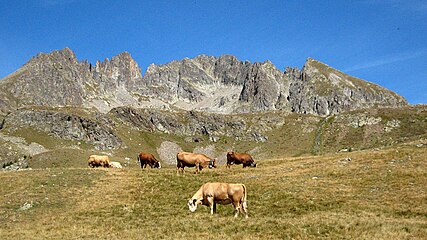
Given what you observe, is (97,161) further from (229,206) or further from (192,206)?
(192,206)

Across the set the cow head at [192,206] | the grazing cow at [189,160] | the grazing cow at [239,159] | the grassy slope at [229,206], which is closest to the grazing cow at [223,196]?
the cow head at [192,206]

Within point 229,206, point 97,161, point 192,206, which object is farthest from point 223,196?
point 97,161

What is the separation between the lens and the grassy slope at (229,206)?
2038cm

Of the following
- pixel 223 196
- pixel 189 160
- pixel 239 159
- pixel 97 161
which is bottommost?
pixel 223 196

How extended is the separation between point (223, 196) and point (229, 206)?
4307mm

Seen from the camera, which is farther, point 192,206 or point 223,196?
point 192,206

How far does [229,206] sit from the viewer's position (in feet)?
94.5

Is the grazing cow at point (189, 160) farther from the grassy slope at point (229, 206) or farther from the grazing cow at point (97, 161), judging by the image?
the grazing cow at point (97, 161)

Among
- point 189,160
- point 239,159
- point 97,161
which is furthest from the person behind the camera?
point 97,161

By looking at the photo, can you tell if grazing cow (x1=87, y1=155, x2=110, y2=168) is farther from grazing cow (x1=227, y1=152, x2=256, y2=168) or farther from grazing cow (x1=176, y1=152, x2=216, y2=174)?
grazing cow (x1=227, y1=152, x2=256, y2=168)

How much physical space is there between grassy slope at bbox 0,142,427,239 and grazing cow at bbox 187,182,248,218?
2.75 feet

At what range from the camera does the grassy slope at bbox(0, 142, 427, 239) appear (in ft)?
66.8

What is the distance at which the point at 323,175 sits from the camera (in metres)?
38.8

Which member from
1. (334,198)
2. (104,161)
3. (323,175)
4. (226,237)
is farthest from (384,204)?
(104,161)
